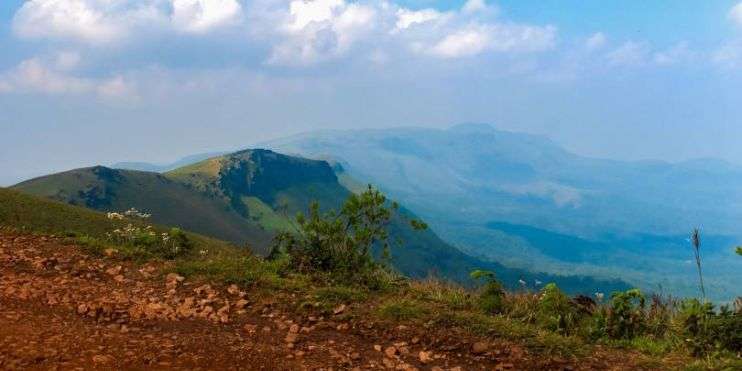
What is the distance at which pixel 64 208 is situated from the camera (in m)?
37.2

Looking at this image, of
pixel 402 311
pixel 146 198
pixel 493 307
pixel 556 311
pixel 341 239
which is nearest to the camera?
pixel 402 311

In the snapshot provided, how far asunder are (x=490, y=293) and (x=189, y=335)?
4787 mm

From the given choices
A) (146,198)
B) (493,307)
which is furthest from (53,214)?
(146,198)

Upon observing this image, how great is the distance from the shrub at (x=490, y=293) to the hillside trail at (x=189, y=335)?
1523 millimetres

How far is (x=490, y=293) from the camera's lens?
9852mm

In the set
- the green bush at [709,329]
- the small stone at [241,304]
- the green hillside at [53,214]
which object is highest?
the green hillside at [53,214]

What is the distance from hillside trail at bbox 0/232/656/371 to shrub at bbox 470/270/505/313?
152cm

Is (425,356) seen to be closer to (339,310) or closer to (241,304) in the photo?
(339,310)

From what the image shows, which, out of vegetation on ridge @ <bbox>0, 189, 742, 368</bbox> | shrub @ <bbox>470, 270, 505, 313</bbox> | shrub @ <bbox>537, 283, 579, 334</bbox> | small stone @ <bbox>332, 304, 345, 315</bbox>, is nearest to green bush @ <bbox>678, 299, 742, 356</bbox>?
vegetation on ridge @ <bbox>0, 189, 742, 368</bbox>

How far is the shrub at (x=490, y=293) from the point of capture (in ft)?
31.5

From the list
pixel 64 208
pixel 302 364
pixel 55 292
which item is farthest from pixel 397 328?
pixel 64 208

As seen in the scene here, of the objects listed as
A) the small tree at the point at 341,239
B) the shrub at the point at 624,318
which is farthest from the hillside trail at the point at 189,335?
the small tree at the point at 341,239

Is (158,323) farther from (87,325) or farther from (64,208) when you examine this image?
(64,208)

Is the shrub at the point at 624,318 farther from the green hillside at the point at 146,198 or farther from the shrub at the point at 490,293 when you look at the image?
the green hillside at the point at 146,198
